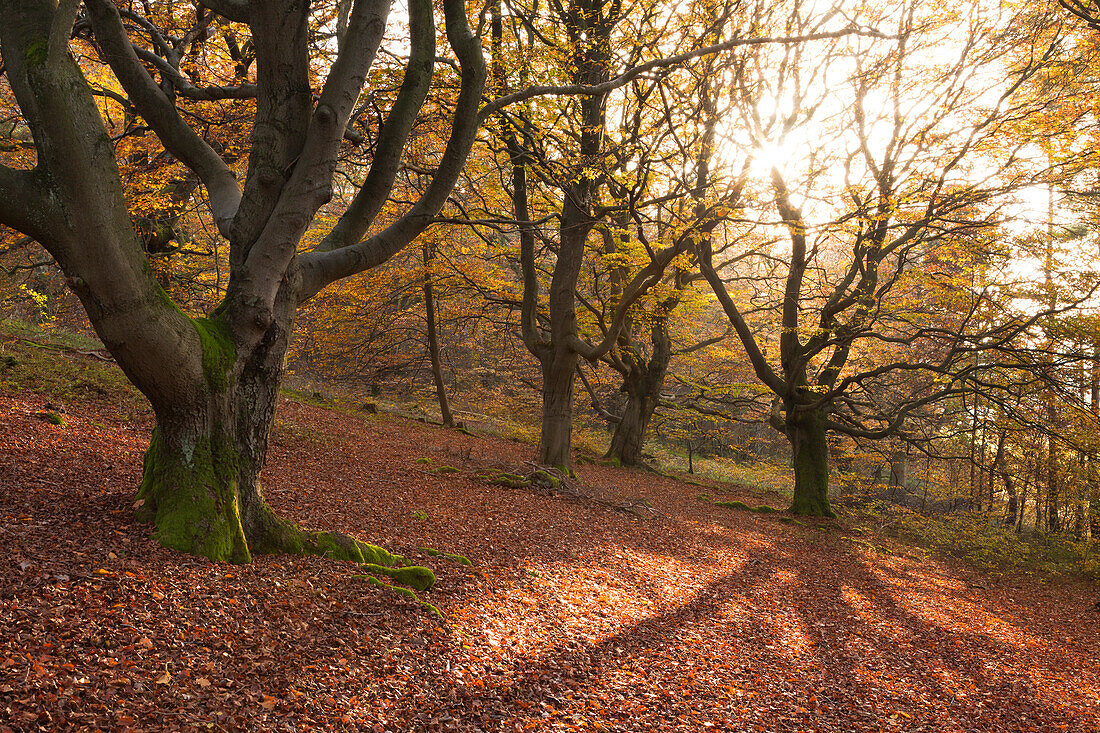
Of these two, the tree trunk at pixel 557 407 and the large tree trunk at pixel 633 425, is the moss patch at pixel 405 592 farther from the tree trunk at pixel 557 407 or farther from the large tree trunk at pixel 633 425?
the large tree trunk at pixel 633 425

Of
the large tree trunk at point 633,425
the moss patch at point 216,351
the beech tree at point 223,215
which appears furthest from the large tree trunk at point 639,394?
the moss patch at point 216,351

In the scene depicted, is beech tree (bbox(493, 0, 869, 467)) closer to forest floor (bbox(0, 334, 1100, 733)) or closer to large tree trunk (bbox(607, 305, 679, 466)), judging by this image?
forest floor (bbox(0, 334, 1100, 733))

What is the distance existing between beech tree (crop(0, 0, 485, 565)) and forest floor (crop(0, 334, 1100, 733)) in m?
0.54

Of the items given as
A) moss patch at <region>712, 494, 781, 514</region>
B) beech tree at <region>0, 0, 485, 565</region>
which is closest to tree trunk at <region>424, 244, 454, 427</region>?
moss patch at <region>712, 494, 781, 514</region>

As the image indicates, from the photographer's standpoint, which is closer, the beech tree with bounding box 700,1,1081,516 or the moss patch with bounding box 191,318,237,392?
the moss patch with bounding box 191,318,237,392

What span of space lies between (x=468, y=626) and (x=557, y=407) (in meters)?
7.31

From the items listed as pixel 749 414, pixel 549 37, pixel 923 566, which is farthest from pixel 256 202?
pixel 749 414

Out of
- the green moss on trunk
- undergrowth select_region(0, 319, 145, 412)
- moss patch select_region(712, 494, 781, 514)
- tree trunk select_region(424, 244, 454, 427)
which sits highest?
tree trunk select_region(424, 244, 454, 427)

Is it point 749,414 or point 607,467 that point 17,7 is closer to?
point 607,467

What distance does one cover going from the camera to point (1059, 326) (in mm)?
9562

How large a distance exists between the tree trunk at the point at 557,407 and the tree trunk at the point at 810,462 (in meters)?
5.97

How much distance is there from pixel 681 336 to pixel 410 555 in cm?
1531

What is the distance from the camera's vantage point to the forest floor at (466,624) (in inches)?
117

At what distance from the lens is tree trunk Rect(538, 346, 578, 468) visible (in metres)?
11.6
